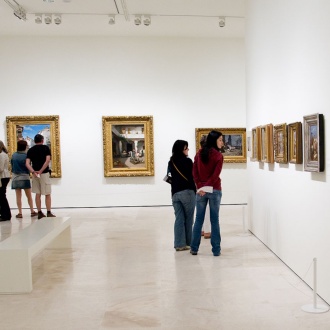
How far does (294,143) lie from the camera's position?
24.0 ft

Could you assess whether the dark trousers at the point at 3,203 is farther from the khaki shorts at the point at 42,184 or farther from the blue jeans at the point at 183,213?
the blue jeans at the point at 183,213

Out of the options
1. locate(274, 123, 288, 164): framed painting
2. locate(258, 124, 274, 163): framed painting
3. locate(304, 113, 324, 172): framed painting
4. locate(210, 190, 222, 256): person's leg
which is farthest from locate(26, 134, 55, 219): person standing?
locate(304, 113, 324, 172): framed painting

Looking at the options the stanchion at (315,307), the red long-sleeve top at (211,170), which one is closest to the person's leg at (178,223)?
the red long-sleeve top at (211,170)

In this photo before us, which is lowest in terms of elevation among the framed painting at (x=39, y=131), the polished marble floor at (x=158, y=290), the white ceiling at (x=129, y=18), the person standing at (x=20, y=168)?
the polished marble floor at (x=158, y=290)

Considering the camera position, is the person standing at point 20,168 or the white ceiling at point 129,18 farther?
the person standing at point 20,168

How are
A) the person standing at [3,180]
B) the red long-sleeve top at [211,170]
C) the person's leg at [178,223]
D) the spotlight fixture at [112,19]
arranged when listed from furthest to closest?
the spotlight fixture at [112,19], the person standing at [3,180], the person's leg at [178,223], the red long-sleeve top at [211,170]

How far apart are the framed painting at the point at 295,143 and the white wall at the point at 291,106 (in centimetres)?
13

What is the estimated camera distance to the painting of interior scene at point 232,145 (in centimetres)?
1695

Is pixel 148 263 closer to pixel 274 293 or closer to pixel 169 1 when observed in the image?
pixel 274 293

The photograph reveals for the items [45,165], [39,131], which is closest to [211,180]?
[45,165]

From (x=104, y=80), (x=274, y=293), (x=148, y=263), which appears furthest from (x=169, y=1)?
(x=274, y=293)

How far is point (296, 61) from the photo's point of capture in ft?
23.7

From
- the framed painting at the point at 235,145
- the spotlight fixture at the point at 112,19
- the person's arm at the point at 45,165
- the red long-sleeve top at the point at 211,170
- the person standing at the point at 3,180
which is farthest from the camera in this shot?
the framed painting at the point at 235,145

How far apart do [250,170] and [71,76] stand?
319 inches
